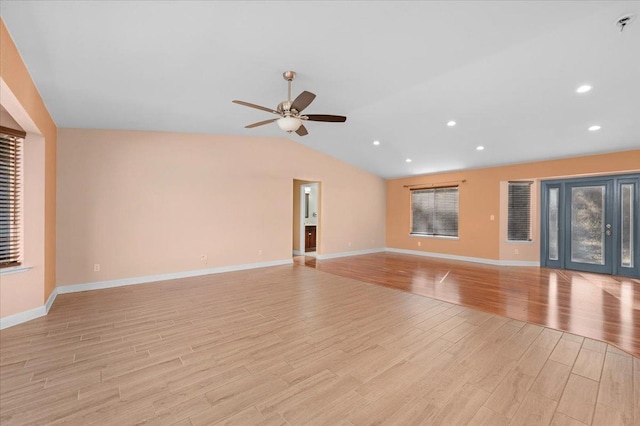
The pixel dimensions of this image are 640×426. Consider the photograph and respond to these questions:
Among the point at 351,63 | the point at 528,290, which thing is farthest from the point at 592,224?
the point at 351,63

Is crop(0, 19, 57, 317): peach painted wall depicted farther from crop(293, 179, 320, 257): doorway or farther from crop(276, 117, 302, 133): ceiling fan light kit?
crop(293, 179, 320, 257): doorway

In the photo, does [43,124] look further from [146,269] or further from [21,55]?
[146,269]

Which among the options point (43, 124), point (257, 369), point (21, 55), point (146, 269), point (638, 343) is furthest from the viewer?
point (146, 269)

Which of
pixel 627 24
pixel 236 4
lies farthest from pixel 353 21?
pixel 627 24

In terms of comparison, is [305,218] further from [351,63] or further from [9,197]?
[9,197]

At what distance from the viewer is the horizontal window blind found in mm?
3137

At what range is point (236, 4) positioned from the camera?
2.11m

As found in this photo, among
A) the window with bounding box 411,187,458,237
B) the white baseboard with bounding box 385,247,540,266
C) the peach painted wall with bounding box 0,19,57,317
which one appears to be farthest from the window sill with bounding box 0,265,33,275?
the window with bounding box 411,187,458,237

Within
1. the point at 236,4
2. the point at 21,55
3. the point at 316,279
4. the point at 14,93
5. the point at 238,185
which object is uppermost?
the point at 236,4

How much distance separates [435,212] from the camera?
27.1 ft

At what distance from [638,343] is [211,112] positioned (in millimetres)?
5981

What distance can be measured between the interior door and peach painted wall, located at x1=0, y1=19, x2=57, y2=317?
9406 millimetres

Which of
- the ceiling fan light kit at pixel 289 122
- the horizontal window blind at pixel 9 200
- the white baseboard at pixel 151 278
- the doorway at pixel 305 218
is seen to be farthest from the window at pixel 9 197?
the doorway at pixel 305 218

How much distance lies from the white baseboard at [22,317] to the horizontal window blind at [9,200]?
1.92 feet
